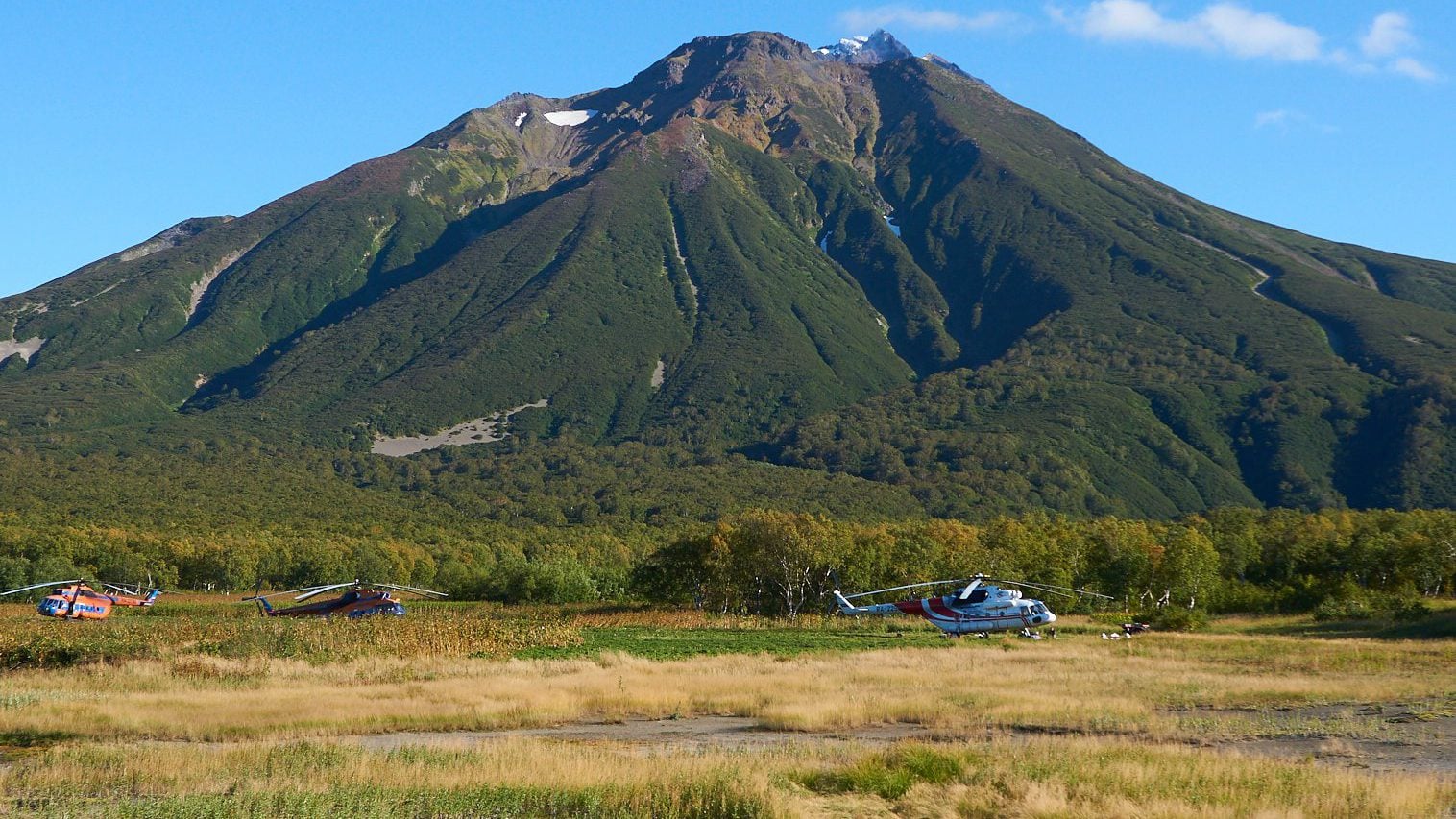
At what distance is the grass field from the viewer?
16.1 m

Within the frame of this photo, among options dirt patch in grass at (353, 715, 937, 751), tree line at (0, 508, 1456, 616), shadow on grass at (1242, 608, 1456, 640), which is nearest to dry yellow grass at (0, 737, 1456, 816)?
dirt patch in grass at (353, 715, 937, 751)

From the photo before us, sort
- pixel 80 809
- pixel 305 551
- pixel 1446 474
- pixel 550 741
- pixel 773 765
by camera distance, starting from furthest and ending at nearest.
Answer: pixel 1446 474 < pixel 305 551 < pixel 550 741 < pixel 773 765 < pixel 80 809

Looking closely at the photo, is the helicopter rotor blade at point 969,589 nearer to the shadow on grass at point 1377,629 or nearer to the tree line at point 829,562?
the shadow on grass at point 1377,629

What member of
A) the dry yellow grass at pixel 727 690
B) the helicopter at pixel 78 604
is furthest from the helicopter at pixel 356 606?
the dry yellow grass at pixel 727 690

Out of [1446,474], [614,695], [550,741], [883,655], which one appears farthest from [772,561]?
[1446,474]

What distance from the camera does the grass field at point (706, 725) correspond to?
52.7ft

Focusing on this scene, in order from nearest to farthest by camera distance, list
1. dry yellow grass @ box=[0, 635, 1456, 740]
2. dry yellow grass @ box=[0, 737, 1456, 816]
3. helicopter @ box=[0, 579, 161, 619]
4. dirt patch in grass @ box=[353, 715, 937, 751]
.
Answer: dry yellow grass @ box=[0, 737, 1456, 816] → dirt patch in grass @ box=[353, 715, 937, 751] → dry yellow grass @ box=[0, 635, 1456, 740] → helicopter @ box=[0, 579, 161, 619]

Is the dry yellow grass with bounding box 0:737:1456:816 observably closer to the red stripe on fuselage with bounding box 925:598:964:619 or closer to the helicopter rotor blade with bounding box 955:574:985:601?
the helicopter rotor blade with bounding box 955:574:985:601

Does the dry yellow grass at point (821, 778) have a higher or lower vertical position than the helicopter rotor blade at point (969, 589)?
higher

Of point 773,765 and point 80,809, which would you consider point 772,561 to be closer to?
point 773,765

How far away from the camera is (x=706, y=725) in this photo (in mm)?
26188

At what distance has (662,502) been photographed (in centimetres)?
16788

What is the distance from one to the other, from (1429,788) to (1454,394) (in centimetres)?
21311

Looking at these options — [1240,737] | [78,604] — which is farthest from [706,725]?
[78,604]
